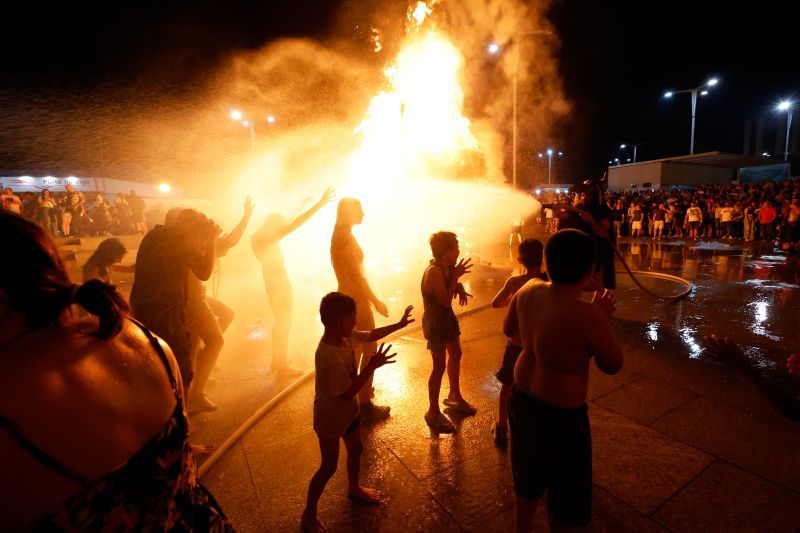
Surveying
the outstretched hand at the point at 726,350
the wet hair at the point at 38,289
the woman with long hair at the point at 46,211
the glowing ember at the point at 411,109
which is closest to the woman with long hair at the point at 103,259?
the wet hair at the point at 38,289

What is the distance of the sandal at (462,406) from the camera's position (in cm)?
387

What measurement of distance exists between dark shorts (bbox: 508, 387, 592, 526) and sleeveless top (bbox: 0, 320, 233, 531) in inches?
57.7

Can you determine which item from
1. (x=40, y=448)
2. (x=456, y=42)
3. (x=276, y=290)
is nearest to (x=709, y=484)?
(x=40, y=448)

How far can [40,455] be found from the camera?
936 millimetres

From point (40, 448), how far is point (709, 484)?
11.6ft

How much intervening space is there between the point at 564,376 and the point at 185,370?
2.92 m

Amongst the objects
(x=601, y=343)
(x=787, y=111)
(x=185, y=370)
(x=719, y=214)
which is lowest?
(x=185, y=370)

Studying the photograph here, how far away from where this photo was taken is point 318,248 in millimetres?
15273

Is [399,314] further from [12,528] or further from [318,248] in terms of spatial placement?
[318,248]

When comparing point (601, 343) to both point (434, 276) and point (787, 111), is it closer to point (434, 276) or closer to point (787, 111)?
point (434, 276)

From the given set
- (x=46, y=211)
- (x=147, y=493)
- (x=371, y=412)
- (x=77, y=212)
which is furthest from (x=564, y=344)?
(x=77, y=212)

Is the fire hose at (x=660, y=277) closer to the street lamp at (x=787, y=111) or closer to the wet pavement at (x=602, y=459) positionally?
the wet pavement at (x=602, y=459)

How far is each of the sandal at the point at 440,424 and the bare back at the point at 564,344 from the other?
1.59m

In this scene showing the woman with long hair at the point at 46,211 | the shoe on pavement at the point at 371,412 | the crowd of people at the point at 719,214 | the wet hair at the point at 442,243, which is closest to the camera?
the wet hair at the point at 442,243
